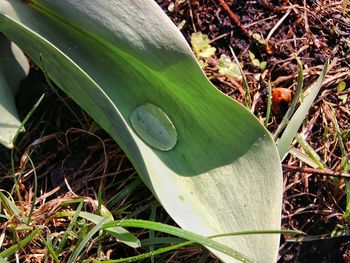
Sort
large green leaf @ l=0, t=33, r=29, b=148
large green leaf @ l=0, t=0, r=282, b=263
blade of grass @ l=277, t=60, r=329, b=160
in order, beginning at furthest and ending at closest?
1. blade of grass @ l=277, t=60, r=329, b=160
2. large green leaf @ l=0, t=33, r=29, b=148
3. large green leaf @ l=0, t=0, r=282, b=263

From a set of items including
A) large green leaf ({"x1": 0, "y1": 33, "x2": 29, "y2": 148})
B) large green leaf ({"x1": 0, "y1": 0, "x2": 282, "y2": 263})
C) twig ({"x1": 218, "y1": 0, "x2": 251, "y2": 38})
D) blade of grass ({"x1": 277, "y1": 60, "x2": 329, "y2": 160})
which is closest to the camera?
large green leaf ({"x1": 0, "y1": 0, "x2": 282, "y2": 263})

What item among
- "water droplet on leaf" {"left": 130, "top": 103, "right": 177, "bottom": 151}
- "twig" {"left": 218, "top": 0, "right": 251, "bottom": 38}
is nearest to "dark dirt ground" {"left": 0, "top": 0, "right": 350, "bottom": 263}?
"twig" {"left": 218, "top": 0, "right": 251, "bottom": 38}

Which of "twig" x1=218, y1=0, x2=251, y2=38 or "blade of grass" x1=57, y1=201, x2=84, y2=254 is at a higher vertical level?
"twig" x1=218, y1=0, x2=251, y2=38

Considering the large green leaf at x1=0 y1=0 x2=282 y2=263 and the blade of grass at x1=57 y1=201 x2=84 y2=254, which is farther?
the blade of grass at x1=57 y1=201 x2=84 y2=254

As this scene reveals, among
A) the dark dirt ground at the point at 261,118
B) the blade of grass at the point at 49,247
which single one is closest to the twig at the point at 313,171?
the dark dirt ground at the point at 261,118

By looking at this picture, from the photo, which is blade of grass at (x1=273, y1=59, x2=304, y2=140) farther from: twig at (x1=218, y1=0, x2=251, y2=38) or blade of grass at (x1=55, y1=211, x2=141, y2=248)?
blade of grass at (x1=55, y1=211, x2=141, y2=248)

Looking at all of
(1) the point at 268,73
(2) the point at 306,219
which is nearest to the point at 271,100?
(1) the point at 268,73

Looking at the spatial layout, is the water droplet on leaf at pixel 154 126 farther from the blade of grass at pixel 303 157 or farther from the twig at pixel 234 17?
the twig at pixel 234 17

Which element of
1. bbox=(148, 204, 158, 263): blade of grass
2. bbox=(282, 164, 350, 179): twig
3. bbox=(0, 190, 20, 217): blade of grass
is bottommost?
bbox=(148, 204, 158, 263): blade of grass
